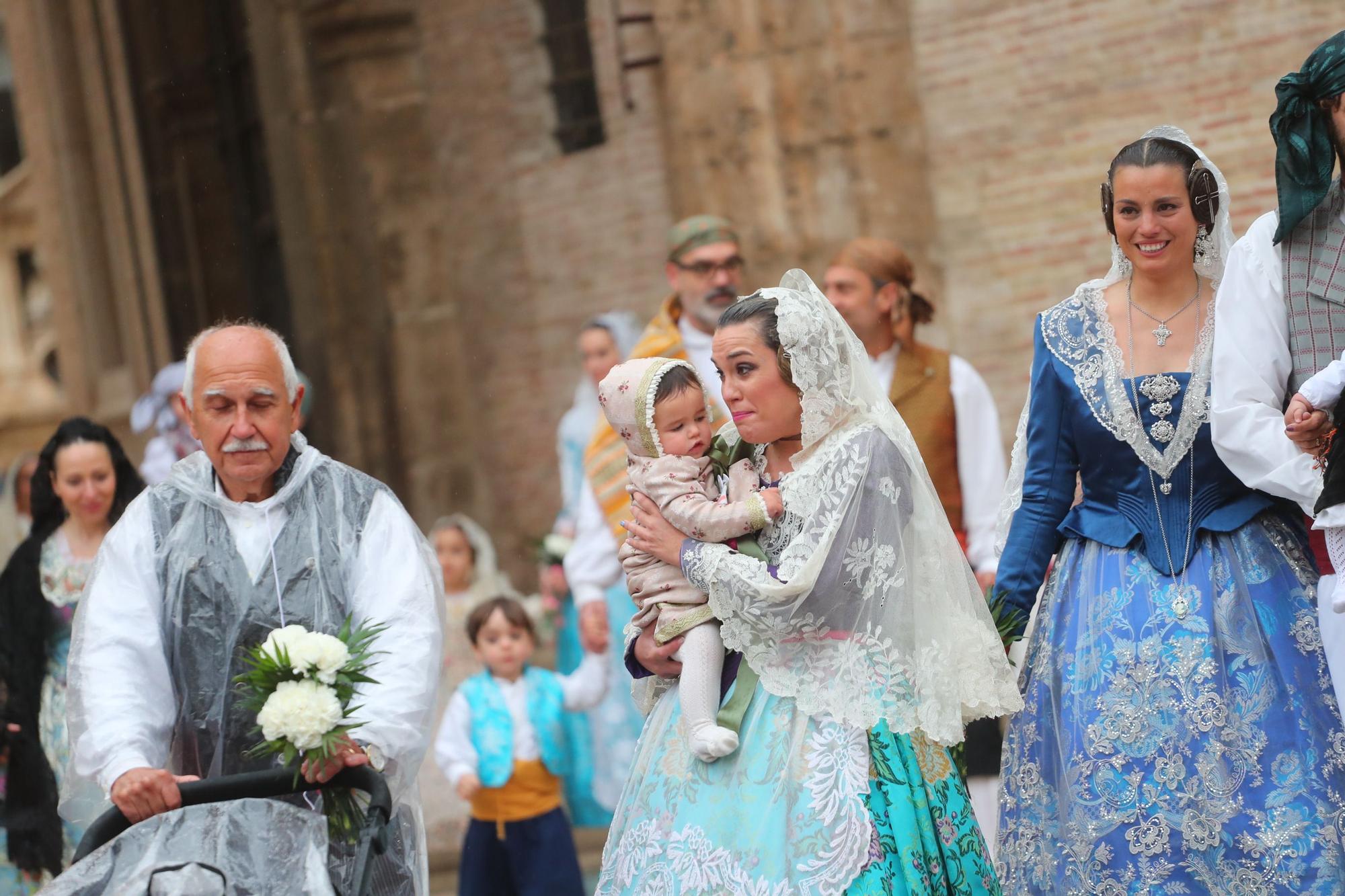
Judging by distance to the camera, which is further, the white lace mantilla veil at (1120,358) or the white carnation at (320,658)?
the white lace mantilla veil at (1120,358)

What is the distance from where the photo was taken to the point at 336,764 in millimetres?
4113

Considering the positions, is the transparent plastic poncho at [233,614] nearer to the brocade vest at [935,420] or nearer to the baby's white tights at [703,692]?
the baby's white tights at [703,692]

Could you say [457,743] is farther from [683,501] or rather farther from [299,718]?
[683,501]

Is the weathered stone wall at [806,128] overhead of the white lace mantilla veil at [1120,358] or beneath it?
overhead

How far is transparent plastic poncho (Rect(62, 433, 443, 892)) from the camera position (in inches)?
172

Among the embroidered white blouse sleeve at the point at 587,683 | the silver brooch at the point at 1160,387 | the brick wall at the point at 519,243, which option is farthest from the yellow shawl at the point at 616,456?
the brick wall at the point at 519,243

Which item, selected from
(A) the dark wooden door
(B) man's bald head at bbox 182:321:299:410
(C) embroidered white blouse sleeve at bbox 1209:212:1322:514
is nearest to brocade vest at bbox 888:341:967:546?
(C) embroidered white blouse sleeve at bbox 1209:212:1322:514

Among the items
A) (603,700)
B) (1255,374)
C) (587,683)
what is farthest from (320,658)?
(603,700)

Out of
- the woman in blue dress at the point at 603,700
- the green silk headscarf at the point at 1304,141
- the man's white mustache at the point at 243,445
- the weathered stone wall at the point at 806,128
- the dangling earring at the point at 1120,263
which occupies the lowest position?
the woman in blue dress at the point at 603,700

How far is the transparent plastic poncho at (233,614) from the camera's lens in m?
4.38

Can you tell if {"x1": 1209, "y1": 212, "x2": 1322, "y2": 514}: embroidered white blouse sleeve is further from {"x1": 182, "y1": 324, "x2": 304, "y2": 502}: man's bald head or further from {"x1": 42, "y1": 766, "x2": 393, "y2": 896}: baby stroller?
{"x1": 182, "y1": 324, "x2": 304, "y2": 502}: man's bald head

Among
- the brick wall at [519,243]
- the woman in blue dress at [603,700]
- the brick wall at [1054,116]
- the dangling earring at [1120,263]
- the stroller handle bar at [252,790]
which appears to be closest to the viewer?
the stroller handle bar at [252,790]

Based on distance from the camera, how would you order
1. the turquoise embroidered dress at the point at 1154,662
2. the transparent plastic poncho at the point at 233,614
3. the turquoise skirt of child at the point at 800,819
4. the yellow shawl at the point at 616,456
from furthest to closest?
the yellow shawl at the point at 616,456
the transparent plastic poncho at the point at 233,614
the turquoise embroidered dress at the point at 1154,662
the turquoise skirt of child at the point at 800,819

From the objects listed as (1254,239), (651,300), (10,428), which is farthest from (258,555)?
(10,428)
